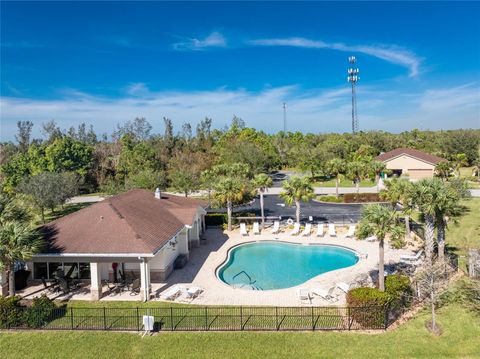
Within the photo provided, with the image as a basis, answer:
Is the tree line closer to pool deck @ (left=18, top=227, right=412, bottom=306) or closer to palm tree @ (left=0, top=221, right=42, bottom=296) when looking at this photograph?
pool deck @ (left=18, top=227, right=412, bottom=306)

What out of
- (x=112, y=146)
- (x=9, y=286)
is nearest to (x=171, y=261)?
(x=9, y=286)

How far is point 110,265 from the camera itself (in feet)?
76.2

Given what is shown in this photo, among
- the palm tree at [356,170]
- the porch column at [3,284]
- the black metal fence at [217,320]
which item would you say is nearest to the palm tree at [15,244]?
the porch column at [3,284]

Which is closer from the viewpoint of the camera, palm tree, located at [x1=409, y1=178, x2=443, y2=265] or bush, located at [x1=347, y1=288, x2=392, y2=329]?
bush, located at [x1=347, y1=288, x2=392, y2=329]

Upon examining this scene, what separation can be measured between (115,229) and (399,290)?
51.3 ft

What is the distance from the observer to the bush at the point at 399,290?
60.8ft

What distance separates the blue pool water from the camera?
24859 millimetres

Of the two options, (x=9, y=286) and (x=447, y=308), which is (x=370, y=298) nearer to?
(x=447, y=308)

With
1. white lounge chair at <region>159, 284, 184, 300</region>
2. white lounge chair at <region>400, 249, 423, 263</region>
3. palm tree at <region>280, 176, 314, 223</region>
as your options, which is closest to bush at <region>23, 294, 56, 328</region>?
white lounge chair at <region>159, 284, 184, 300</region>

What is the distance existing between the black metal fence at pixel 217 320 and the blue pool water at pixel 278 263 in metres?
5.61

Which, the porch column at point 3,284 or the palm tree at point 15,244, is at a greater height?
the palm tree at point 15,244

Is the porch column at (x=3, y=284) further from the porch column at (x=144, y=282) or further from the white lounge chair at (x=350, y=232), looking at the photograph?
the white lounge chair at (x=350, y=232)

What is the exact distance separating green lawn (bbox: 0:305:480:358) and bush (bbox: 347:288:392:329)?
0.59 metres

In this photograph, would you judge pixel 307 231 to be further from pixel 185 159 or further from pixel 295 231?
pixel 185 159
